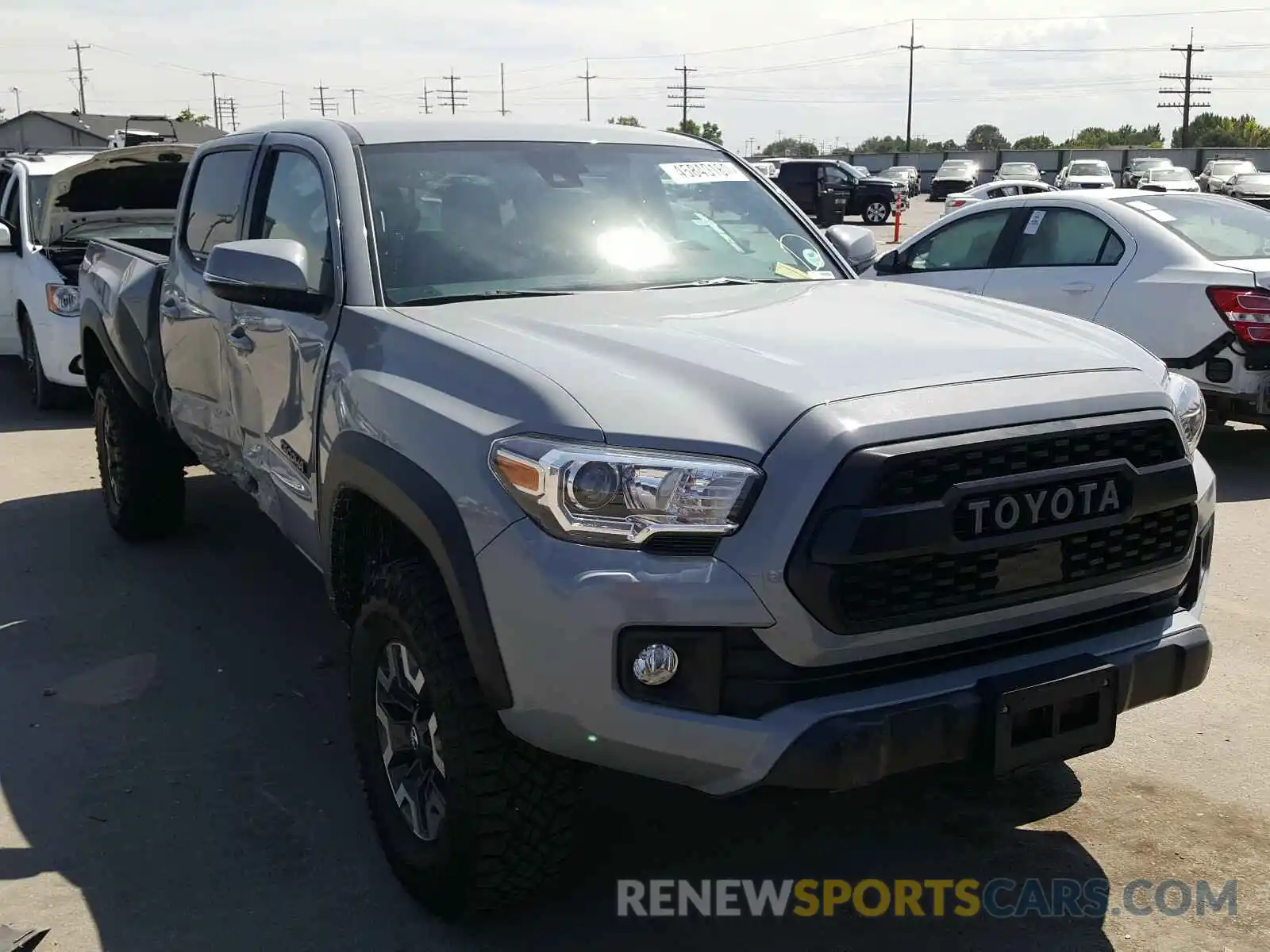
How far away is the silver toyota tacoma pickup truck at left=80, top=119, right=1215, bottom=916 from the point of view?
249cm

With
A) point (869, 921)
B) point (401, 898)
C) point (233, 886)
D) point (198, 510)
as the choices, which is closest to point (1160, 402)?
point (869, 921)

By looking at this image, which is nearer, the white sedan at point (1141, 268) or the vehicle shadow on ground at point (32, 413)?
the white sedan at point (1141, 268)

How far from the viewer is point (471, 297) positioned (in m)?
3.56

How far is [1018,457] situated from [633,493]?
79 cm

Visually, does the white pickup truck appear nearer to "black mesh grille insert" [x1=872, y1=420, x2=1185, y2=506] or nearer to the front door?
the front door

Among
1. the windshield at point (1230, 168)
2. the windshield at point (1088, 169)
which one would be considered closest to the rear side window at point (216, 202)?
the windshield at point (1088, 169)

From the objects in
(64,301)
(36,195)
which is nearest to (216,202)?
(64,301)

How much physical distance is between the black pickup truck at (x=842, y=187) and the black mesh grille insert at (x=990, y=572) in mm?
30740

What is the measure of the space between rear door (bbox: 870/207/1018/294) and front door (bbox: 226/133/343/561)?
5139 mm

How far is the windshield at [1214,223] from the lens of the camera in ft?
25.3

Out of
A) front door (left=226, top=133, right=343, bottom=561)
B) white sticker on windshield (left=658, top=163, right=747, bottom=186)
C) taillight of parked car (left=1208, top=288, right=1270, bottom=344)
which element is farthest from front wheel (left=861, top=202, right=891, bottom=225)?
front door (left=226, top=133, right=343, bottom=561)

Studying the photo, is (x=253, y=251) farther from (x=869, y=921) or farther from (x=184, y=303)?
(x=869, y=921)

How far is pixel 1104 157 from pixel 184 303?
205ft

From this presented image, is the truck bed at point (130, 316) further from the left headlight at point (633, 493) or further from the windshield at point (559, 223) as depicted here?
the left headlight at point (633, 493)
